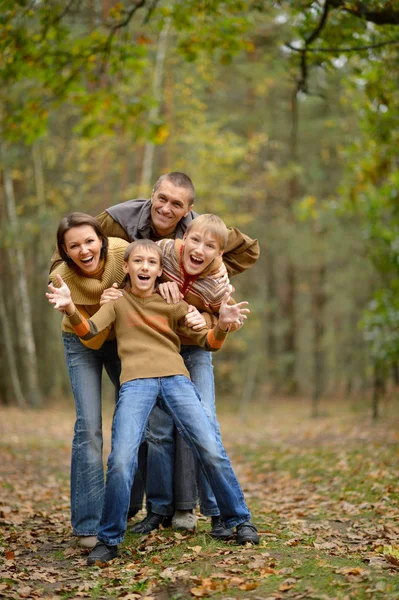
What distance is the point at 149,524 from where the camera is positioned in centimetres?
547

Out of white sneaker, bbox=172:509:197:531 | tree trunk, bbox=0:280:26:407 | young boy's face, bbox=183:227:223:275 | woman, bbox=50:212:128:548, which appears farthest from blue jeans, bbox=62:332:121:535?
tree trunk, bbox=0:280:26:407

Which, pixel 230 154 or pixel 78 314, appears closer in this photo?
pixel 78 314

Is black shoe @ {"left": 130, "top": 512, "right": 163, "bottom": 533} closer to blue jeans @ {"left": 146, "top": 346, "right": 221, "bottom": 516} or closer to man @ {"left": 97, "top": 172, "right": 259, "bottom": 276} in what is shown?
blue jeans @ {"left": 146, "top": 346, "right": 221, "bottom": 516}

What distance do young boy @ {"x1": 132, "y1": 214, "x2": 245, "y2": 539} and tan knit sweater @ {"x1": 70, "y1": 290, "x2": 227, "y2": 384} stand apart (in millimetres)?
99

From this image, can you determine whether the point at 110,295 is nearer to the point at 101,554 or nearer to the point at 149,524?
the point at 101,554

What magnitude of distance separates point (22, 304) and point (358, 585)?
16.1 m

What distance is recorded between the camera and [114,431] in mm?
4730

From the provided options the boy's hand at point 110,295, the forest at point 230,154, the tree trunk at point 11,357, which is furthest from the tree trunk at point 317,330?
the boy's hand at point 110,295

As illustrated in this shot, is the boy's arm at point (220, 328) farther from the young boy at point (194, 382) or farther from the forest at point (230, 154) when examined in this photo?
the forest at point (230, 154)

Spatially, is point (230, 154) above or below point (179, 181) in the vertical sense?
above

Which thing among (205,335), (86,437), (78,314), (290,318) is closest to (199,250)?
(205,335)

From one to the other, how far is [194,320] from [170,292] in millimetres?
265

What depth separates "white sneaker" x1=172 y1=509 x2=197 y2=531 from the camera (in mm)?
5332

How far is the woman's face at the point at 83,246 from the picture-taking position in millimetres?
4855
